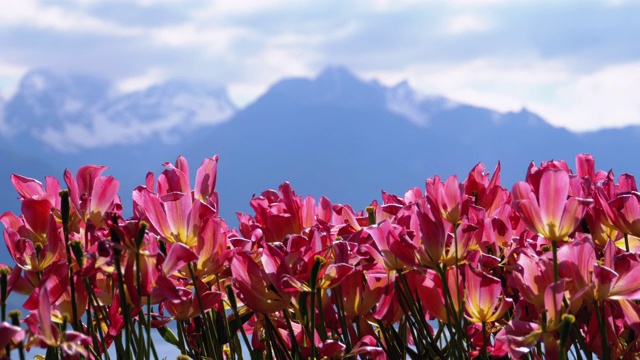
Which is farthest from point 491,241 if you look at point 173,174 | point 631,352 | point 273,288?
point 173,174

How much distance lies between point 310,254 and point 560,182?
35 cm

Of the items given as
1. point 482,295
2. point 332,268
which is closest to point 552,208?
point 482,295

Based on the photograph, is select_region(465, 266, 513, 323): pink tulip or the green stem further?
select_region(465, 266, 513, 323): pink tulip

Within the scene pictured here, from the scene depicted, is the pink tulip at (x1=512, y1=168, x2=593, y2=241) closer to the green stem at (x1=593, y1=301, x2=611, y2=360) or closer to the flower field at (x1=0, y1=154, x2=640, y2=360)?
the flower field at (x1=0, y1=154, x2=640, y2=360)

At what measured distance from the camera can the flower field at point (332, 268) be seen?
993 millimetres

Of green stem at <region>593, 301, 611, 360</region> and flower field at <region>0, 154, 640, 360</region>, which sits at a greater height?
flower field at <region>0, 154, 640, 360</region>

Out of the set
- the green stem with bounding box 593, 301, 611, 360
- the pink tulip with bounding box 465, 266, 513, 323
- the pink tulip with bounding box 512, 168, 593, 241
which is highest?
the pink tulip with bounding box 512, 168, 593, 241

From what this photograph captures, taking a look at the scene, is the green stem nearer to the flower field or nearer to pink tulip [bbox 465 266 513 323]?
the flower field

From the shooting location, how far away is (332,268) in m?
1.07

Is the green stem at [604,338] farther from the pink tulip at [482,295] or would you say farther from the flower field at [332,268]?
the pink tulip at [482,295]

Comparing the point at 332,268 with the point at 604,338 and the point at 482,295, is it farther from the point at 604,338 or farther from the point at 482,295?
the point at 604,338

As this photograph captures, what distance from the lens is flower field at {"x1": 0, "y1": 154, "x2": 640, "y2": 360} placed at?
3.26ft

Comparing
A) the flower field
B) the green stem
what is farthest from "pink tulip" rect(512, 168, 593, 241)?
the green stem

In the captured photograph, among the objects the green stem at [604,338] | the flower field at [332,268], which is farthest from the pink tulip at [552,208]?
the green stem at [604,338]
